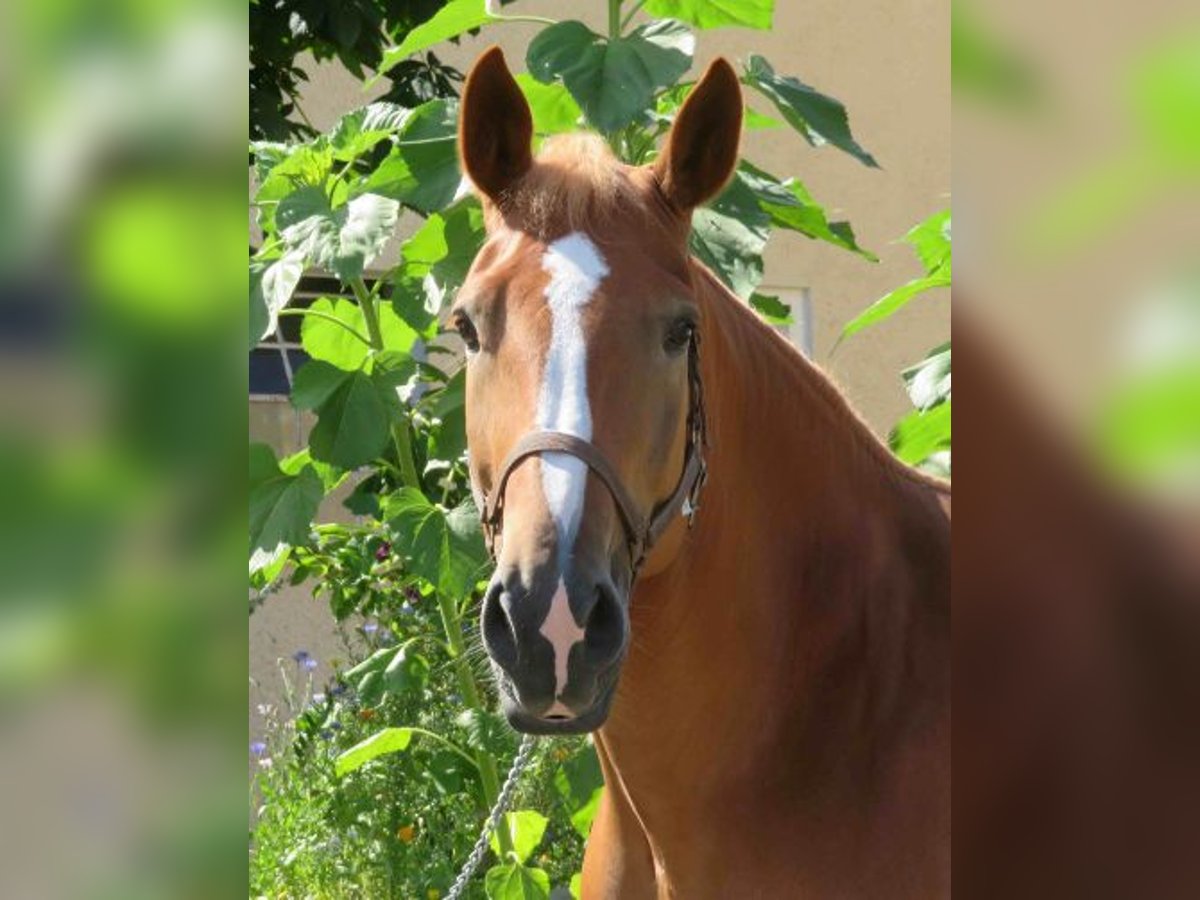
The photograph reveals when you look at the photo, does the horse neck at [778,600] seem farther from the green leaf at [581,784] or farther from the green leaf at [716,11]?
the green leaf at [581,784]

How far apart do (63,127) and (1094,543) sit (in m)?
0.28

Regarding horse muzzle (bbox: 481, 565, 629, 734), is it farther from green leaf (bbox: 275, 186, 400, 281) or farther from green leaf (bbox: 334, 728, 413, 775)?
green leaf (bbox: 334, 728, 413, 775)

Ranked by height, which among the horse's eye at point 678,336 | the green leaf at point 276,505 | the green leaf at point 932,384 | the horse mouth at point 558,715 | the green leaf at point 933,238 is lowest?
the green leaf at point 276,505

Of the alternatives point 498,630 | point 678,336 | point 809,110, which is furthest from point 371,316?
point 498,630

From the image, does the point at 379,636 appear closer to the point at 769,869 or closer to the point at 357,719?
the point at 357,719

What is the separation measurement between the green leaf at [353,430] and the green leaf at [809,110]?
38.3 inches

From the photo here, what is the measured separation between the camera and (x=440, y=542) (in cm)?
318

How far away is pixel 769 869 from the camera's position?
6.96 ft

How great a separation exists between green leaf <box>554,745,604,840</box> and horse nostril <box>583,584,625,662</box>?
151cm

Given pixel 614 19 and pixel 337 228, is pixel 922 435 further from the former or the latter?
pixel 337 228

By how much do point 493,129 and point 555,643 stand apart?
0.82 m

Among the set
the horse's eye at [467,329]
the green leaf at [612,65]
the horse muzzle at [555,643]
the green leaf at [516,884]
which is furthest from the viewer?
the green leaf at [516,884]

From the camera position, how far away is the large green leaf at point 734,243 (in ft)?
9.25

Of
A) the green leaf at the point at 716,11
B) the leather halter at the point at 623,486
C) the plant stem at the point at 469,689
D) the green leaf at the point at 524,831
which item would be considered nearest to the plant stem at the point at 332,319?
the plant stem at the point at 469,689
